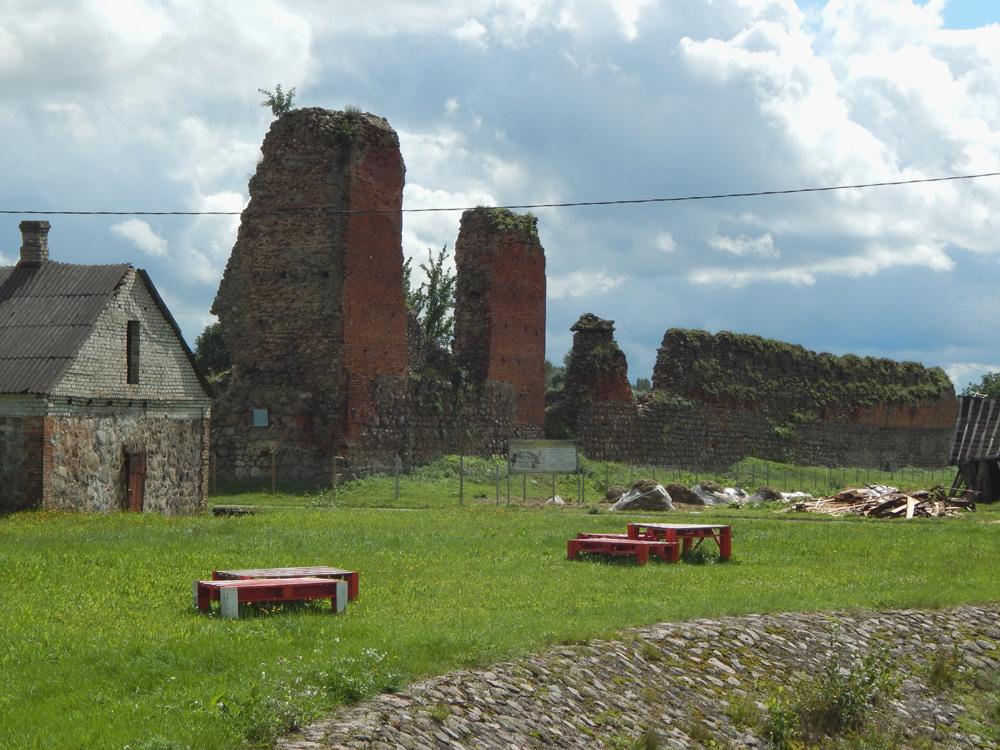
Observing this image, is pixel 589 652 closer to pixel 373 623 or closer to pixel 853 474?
pixel 373 623

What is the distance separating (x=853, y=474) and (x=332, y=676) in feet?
152

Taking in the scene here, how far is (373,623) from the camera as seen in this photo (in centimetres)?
1193

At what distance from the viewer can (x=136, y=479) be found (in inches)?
1061

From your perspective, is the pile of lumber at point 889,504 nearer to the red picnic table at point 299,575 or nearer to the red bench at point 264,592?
the red picnic table at point 299,575

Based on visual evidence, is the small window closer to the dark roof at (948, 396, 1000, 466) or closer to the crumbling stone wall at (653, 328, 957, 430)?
the dark roof at (948, 396, 1000, 466)

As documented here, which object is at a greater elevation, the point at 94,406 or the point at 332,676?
the point at 94,406

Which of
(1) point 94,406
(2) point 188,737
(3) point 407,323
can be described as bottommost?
(2) point 188,737

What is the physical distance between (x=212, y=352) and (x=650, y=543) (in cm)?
2468

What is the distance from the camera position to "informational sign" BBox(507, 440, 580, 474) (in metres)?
32.4

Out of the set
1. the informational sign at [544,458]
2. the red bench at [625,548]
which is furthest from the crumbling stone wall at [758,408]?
the red bench at [625,548]

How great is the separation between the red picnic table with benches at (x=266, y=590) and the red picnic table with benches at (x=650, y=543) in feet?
19.8

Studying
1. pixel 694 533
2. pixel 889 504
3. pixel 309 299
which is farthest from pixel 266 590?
pixel 309 299

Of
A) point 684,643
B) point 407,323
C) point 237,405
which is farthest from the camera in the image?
point 407,323

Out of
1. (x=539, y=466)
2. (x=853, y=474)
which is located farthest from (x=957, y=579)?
(x=853, y=474)
